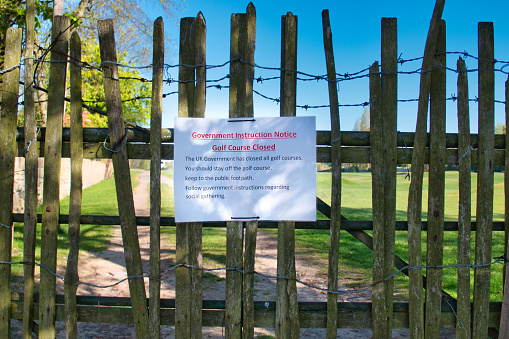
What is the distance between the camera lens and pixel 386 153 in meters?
3.29

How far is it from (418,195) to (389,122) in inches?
25.3

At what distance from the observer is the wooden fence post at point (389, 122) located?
3.28 metres

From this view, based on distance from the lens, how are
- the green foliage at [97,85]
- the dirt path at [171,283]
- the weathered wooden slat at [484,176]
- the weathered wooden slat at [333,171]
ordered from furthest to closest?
1. the green foliage at [97,85]
2. the dirt path at [171,283]
3. the weathered wooden slat at [484,176]
4. the weathered wooden slat at [333,171]

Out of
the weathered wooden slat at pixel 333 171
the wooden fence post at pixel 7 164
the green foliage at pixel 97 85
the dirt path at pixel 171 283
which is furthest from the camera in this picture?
the green foliage at pixel 97 85

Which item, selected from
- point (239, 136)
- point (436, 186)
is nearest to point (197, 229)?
point (239, 136)

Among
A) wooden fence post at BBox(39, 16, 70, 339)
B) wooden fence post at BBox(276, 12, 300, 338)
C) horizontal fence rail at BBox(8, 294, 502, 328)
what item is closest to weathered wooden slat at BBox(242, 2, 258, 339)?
horizontal fence rail at BBox(8, 294, 502, 328)

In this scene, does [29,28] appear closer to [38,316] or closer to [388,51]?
[38,316]

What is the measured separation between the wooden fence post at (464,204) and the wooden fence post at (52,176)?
10.9ft

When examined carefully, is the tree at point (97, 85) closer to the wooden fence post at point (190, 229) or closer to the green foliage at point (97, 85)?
the green foliage at point (97, 85)

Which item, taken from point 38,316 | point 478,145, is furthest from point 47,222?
point 478,145

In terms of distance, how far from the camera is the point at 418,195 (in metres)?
3.30

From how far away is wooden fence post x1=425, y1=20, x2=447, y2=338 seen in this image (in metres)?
3.30

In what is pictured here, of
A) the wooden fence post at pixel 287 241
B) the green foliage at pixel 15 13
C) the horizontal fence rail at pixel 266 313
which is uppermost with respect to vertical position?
the green foliage at pixel 15 13

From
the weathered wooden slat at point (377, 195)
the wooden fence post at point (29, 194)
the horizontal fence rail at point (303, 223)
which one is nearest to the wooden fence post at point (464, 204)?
the horizontal fence rail at point (303, 223)
